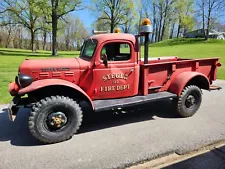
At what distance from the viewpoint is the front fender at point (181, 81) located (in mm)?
4902

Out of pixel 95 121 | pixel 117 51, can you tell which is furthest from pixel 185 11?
pixel 95 121

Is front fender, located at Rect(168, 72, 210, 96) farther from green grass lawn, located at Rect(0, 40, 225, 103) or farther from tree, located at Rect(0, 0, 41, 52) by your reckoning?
tree, located at Rect(0, 0, 41, 52)

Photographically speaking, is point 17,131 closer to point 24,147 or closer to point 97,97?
point 24,147

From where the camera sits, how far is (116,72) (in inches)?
174

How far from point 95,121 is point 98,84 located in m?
0.99

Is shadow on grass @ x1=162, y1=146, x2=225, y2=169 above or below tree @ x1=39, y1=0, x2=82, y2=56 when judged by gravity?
below

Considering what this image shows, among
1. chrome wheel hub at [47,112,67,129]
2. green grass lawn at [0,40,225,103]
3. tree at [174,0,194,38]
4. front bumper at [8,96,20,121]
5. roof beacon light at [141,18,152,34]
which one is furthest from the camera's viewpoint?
tree at [174,0,194,38]

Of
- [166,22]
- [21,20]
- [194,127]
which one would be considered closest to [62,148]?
[194,127]

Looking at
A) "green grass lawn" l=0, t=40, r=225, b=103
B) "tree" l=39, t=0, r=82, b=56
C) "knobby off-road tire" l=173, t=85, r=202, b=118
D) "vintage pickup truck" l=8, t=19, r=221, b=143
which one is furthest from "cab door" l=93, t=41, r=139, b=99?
"tree" l=39, t=0, r=82, b=56

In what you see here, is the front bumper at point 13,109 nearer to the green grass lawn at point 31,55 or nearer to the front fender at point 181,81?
the green grass lawn at point 31,55

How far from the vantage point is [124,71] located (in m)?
4.50

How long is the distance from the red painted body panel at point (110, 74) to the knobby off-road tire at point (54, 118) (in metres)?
0.31

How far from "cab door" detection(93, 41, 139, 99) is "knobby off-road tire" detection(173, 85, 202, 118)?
109 centimetres

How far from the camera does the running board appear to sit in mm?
4160
